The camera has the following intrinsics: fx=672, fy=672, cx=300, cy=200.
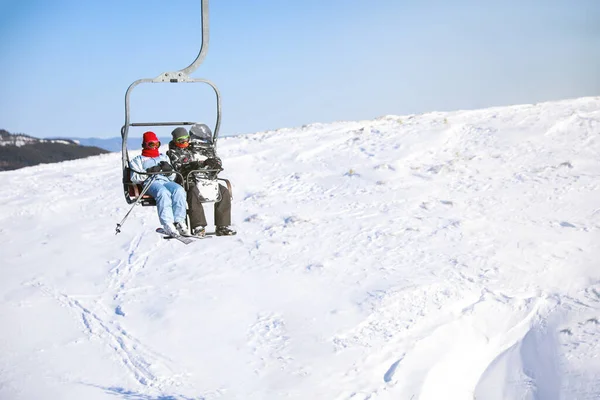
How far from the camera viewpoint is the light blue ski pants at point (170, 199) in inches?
269

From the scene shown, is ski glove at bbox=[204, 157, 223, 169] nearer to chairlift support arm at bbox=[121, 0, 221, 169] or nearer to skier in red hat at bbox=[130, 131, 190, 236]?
skier in red hat at bbox=[130, 131, 190, 236]

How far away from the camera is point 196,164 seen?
22.7 feet

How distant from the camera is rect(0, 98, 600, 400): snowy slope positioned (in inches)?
835

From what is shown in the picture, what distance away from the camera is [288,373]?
23219 millimetres

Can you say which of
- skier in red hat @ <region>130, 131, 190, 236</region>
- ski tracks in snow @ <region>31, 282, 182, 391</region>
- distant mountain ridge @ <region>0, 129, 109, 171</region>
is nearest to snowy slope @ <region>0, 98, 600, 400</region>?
ski tracks in snow @ <region>31, 282, 182, 391</region>

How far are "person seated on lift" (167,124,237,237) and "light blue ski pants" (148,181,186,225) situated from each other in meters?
0.08

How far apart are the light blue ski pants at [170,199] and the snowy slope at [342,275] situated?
52.9 feet

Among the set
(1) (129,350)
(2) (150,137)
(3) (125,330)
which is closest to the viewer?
(2) (150,137)

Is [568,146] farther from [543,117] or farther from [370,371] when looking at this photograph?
[370,371]

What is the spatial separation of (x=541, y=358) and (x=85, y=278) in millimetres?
17328

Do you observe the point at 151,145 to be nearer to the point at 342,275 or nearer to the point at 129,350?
the point at 342,275

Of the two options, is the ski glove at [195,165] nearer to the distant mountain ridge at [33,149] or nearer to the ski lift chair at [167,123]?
the ski lift chair at [167,123]

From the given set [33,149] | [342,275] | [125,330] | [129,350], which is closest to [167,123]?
[342,275]

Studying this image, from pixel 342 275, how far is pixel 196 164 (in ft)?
56.5
